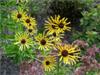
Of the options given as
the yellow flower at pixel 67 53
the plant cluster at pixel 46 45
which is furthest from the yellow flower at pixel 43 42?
the yellow flower at pixel 67 53

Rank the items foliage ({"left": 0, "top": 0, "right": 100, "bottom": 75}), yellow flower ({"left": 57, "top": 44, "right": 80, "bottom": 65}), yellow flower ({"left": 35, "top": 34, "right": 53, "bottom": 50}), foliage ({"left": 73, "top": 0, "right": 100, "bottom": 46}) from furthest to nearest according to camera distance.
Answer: foliage ({"left": 73, "top": 0, "right": 100, "bottom": 46}), foliage ({"left": 0, "top": 0, "right": 100, "bottom": 75}), yellow flower ({"left": 35, "top": 34, "right": 53, "bottom": 50}), yellow flower ({"left": 57, "top": 44, "right": 80, "bottom": 65})

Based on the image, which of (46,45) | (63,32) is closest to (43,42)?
(46,45)

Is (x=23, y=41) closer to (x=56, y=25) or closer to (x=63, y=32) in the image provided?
(x=56, y=25)

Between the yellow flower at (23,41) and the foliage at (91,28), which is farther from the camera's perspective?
the foliage at (91,28)

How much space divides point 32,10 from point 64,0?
40 cm

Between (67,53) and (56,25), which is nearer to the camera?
(67,53)

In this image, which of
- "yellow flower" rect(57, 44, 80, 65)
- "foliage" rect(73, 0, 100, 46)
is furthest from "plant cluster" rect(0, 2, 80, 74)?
"foliage" rect(73, 0, 100, 46)

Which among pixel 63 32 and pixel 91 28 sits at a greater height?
pixel 63 32

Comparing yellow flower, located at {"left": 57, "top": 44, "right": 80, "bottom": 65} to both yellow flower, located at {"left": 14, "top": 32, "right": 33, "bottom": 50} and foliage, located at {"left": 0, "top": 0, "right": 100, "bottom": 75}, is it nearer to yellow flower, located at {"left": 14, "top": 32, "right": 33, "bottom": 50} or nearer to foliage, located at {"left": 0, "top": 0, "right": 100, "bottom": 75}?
foliage, located at {"left": 0, "top": 0, "right": 100, "bottom": 75}

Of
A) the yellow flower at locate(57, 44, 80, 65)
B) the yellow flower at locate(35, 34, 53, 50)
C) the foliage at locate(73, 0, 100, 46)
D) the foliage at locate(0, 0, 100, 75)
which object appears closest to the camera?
the yellow flower at locate(57, 44, 80, 65)

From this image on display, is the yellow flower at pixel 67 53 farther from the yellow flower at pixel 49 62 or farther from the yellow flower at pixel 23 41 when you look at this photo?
the yellow flower at pixel 23 41

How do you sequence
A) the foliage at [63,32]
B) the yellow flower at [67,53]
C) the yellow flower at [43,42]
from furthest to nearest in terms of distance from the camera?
the foliage at [63,32]
the yellow flower at [43,42]
the yellow flower at [67,53]

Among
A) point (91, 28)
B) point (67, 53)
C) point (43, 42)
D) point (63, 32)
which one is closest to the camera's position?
point (67, 53)

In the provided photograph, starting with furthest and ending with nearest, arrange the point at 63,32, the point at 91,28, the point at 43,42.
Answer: the point at 91,28 → the point at 63,32 → the point at 43,42
